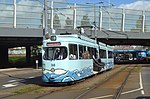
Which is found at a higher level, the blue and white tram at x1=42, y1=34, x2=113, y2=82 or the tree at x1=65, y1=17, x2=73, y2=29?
the tree at x1=65, y1=17, x2=73, y2=29

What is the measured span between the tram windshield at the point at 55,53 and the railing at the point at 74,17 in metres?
17.6

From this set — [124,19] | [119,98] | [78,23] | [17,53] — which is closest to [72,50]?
[119,98]

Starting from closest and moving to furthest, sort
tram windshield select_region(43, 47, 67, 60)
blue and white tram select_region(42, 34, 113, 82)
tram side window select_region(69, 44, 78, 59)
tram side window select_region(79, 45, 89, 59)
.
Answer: blue and white tram select_region(42, 34, 113, 82) → tram windshield select_region(43, 47, 67, 60) → tram side window select_region(69, 44, 78, 59) → tram side window select_region(79, 45, 89, 59)

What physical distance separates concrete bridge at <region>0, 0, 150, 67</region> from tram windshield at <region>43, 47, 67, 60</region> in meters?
17.5

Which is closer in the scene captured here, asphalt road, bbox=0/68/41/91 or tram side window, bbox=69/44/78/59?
tram side window, bbox=69/44/78/59

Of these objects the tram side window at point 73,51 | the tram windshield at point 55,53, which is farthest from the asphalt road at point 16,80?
the tram side window at point 73,51

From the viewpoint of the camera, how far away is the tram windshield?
2062 cm

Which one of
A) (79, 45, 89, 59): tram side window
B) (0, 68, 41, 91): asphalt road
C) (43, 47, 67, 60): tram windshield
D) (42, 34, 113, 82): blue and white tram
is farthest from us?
(79, 45, 89, 59): tram side window

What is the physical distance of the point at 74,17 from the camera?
146 feet

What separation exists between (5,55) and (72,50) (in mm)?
48980

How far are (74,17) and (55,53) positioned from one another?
78.7ft

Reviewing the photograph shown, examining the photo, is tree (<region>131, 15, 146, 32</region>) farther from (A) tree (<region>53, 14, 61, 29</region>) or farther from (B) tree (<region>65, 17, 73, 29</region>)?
(A) tree (<region>53, 14, 61, 29</region>)

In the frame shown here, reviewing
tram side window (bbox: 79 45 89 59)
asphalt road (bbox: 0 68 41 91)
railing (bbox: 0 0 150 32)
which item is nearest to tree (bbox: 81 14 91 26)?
railing (bbox: 0 0 150 32)

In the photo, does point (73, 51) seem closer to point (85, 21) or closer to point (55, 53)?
point (55, 53)
